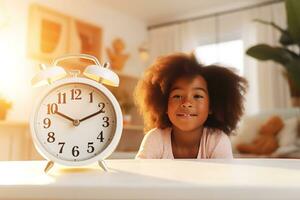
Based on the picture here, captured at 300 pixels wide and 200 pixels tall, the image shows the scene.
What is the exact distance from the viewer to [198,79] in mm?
910

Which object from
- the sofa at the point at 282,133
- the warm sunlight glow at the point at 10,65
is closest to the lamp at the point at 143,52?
the warm sunlight glow at the point at 10,65

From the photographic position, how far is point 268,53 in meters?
2.17

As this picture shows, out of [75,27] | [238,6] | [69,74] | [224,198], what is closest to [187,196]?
[224,198]

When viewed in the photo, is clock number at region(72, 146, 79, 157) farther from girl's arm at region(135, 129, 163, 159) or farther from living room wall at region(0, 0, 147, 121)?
living room wall at region(0, 0, 147, 121)

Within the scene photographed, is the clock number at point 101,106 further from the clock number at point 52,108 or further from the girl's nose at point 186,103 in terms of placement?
the girl's nose at point 186,103

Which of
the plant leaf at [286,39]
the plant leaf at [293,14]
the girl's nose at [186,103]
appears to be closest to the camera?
the girl's nose at [186,103]

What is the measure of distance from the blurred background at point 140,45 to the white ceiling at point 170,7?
12 millimetres

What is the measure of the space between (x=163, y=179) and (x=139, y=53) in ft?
13.7

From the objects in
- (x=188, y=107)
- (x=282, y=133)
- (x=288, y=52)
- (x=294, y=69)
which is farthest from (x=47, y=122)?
(x=282, y=133)

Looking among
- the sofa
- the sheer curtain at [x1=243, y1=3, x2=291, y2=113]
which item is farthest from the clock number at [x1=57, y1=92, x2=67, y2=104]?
the sheer curtain at [x1=243, y1=3, x2=291, y2=113]

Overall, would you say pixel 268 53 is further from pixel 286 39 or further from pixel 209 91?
pixel 209 91

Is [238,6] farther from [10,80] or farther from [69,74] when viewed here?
[69,74]

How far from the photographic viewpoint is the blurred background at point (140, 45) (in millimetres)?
2699

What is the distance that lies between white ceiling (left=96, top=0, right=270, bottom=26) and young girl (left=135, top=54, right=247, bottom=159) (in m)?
3.15
